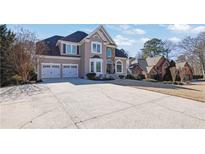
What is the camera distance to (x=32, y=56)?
15.0m

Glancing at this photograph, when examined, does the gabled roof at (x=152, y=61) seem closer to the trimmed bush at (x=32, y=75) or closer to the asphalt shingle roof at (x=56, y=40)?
the asphalt shingle roof at (x=56, y=40)

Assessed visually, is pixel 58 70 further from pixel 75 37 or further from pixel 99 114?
pixel 99 114

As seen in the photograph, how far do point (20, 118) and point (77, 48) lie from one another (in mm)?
15300

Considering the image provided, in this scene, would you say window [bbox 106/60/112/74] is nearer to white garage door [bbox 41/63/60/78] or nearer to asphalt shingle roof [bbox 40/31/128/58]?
asphalt shingle roof [bbox 40/31/128/58]

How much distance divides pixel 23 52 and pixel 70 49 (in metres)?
6.01

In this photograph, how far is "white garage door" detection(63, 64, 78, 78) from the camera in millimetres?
18231

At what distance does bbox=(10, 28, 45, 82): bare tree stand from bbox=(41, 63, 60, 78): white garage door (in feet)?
7.46

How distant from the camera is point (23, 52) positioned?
14055 mm

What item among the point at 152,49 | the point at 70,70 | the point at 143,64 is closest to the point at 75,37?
the point at 70,70

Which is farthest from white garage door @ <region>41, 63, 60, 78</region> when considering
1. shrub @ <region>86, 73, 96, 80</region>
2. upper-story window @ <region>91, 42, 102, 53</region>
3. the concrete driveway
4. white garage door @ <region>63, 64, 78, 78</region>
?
the concrete driveway

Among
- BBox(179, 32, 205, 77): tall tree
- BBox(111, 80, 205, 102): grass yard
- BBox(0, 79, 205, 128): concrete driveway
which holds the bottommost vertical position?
BBox(0, 79, 205, 128): concrete driveway

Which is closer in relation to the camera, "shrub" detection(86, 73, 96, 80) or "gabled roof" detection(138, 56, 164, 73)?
"shrub" detection(86, 73, 96, 80)

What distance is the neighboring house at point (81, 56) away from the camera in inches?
696
